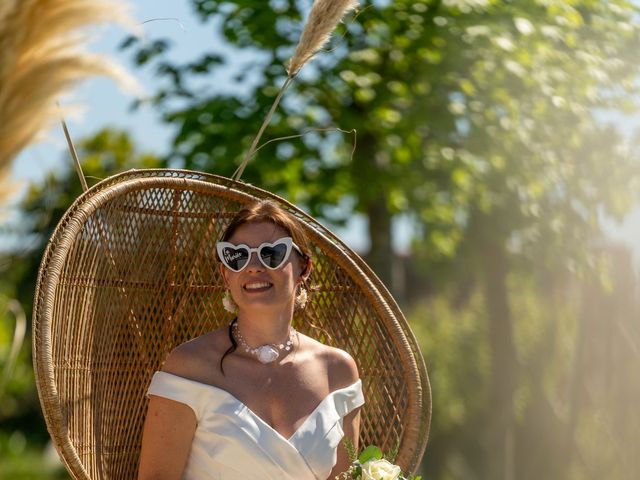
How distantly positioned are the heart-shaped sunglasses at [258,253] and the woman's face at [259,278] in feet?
0.04

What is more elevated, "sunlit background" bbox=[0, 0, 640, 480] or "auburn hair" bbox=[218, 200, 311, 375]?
"auburn hair" bbox=[218, 200, 311, 375]

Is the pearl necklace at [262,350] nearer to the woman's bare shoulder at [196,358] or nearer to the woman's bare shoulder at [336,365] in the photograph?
the woman's bare shoulder at [196,358]

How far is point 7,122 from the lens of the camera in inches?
61.4

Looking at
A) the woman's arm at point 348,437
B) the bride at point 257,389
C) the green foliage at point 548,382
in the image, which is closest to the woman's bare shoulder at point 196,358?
the bride at point 257,389

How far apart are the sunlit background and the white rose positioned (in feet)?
6.91

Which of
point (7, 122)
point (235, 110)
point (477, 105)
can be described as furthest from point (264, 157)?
point (7, 122)

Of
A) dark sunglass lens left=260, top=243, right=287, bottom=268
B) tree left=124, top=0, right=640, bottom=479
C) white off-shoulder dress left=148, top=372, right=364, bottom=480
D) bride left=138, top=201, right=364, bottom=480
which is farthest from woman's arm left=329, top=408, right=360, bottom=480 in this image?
tree left=124, top=0, right=640, bottom=479

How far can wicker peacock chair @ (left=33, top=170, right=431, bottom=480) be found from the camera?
2428 mm

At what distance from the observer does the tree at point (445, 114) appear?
220 inches

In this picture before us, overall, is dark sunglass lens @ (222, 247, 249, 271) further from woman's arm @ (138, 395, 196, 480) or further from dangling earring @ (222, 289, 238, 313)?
woman's arm @ (138, 395, 196, 480)

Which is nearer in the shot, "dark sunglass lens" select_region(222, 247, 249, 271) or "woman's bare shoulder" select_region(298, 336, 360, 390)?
"dark sunglass lens" select_region(222, 247, 249, 271)

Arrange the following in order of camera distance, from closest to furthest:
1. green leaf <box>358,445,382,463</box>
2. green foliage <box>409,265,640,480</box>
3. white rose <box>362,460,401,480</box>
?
white rose <box>362,460,401,480</box>, green leaf <box>358,445,382,463</box>, green foliage <box>409,265,640,480</box>

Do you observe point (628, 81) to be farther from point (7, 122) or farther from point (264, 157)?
point (7, 122)

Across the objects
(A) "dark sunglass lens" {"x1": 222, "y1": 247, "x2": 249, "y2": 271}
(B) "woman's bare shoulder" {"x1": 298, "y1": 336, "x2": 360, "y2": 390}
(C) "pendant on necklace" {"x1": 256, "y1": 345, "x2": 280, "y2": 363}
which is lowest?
(B) "woman's bare shoulder" {"x1": 298, "y1": 336, "x2": 360, "y2": 390}
